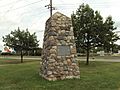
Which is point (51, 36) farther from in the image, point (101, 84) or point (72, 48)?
point (101, 84)

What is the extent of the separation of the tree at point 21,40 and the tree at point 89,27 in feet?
51.8

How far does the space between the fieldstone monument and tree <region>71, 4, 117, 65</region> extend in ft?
45.6

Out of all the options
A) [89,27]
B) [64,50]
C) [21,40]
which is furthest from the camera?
[21,40]

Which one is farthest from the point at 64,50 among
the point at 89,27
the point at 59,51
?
the point at 89,27

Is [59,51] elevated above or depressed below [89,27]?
below

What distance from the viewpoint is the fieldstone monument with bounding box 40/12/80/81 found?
59.2 feet

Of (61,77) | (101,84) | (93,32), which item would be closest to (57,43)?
(61,77)

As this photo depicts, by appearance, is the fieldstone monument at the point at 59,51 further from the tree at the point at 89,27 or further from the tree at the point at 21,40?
the tree at the point at 21,40

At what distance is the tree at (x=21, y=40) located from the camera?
156 ft

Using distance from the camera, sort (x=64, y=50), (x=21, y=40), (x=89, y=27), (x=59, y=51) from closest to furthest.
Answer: (x=59, y=51) → (x=64, y=50) → (x=89, y=27) → (x=21, y=40)

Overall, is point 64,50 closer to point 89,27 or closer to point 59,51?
point 59,51

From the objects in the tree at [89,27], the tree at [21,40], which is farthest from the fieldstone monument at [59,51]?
the tree at [21,40]

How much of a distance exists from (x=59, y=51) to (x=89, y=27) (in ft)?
48.7

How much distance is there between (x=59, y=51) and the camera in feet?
60.0
